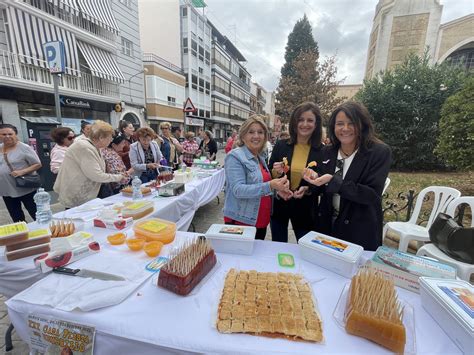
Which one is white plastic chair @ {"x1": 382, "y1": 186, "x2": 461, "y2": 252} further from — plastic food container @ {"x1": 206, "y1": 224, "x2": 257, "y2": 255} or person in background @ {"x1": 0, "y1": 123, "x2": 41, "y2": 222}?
person in background @ {"x1": 0, "y1": 123, "x2": 41, "y2": 222}

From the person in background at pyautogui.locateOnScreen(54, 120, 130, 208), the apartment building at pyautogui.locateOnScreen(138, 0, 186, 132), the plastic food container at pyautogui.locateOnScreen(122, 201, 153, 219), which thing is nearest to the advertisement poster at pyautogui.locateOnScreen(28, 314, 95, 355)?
the plastic food container at pyautogui.locateOnScreen(122, 201, 153, 219)

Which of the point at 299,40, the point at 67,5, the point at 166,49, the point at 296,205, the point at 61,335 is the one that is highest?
the point at 299,40

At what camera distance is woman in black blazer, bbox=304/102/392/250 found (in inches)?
67.2

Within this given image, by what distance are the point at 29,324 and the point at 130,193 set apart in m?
2.02

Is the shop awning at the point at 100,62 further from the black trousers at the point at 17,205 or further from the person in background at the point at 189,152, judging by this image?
the black trousers at the point at 17,205

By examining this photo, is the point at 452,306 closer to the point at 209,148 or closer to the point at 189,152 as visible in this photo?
the point at 189,152

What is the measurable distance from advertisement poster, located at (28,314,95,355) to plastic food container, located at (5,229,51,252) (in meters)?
0.63

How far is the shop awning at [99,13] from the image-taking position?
1011 cm

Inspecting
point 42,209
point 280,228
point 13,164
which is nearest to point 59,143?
point 13,164

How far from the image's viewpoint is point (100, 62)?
11.4 m

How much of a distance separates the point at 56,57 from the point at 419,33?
31.3 m

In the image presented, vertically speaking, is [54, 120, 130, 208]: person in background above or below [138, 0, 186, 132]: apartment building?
below

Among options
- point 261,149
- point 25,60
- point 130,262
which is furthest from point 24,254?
point 25,60

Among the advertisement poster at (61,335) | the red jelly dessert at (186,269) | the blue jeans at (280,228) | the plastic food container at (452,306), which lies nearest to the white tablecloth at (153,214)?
the advertisement poster at (61,335)
